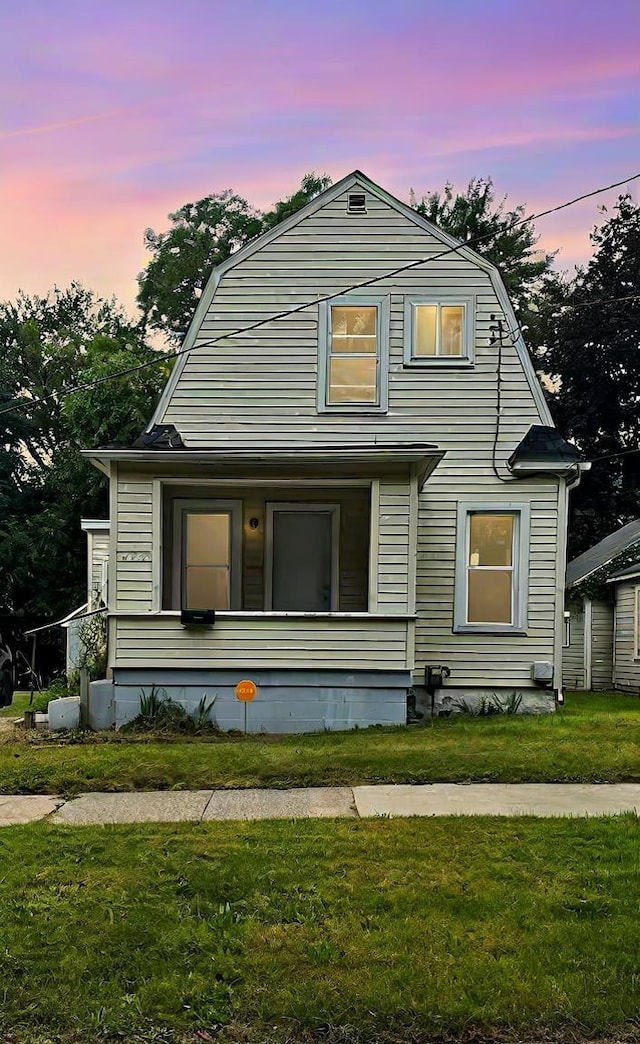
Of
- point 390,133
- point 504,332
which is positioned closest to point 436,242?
point 504,332

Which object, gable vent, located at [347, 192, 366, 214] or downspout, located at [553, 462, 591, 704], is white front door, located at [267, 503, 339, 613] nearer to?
downspout, located at [553, 462, 591, 704]

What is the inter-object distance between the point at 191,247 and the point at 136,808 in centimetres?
2218

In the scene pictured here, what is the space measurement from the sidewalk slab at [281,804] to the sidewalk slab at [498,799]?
15 centimetres

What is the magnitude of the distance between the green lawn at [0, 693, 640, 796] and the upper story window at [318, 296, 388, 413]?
183 inches

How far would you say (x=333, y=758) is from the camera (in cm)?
670

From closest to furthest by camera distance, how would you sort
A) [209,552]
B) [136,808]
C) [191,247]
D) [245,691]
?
[136,808]
[245,691]
[209,552]
[191,247]

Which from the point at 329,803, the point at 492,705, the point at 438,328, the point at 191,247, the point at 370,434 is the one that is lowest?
the point at 492,705

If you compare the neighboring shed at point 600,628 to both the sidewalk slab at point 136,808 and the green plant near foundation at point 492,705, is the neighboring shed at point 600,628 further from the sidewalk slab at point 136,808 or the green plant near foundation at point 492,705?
the sidewalk slab at point 136,808

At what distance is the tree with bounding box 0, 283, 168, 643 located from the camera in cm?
2159

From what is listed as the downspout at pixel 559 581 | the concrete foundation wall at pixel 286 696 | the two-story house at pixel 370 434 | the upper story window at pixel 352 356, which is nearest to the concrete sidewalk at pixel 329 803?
the concrete foundation wall at pixel 286 696

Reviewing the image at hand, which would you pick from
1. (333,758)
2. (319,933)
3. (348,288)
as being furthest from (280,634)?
(319,933)

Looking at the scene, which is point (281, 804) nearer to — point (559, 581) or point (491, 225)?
point (559, 581)

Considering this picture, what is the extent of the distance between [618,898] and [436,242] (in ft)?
30.4

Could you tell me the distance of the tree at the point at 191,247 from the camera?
2400 centimetres
